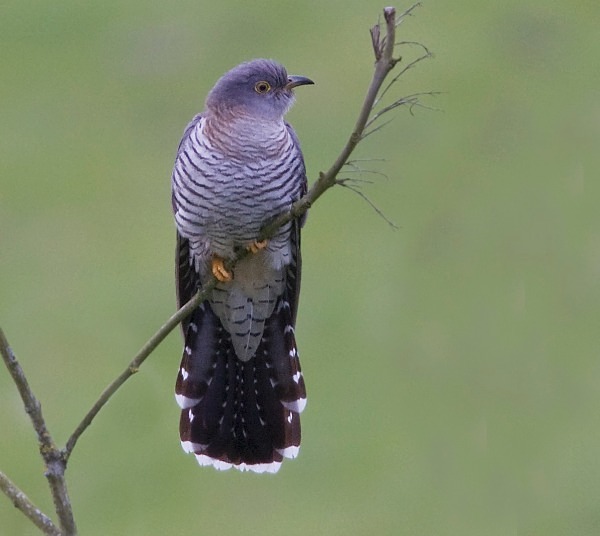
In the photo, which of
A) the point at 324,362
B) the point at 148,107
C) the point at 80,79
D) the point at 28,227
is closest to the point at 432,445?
the point at 324,362

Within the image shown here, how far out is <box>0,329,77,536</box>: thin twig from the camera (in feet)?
9.42

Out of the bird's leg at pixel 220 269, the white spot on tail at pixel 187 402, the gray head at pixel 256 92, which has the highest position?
the gray head at pixel 256 92

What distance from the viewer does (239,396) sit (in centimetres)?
506

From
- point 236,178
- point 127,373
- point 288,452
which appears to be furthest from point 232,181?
point 127,373

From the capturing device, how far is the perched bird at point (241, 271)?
4.45m

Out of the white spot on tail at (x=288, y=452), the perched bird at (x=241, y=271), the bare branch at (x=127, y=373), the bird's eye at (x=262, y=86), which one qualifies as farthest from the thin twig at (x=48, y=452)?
the white spot on tail at (x=288, y=452)

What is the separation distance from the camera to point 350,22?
12938 millimetres

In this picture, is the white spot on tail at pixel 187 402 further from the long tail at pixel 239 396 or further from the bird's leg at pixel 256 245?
the bird's leg at pixel 256 245

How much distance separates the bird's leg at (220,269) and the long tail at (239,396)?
0.46m

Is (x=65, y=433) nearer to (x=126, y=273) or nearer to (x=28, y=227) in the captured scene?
(x=126, y=273)

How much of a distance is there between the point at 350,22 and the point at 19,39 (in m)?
3.35

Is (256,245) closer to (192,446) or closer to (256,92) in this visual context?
(256,92)

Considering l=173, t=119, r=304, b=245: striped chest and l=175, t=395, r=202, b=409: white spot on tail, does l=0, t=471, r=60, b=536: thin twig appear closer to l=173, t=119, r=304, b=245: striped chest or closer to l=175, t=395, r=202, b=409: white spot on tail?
l=173, t=119, r=304, b=245: striped chest

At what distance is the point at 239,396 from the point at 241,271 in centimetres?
52
